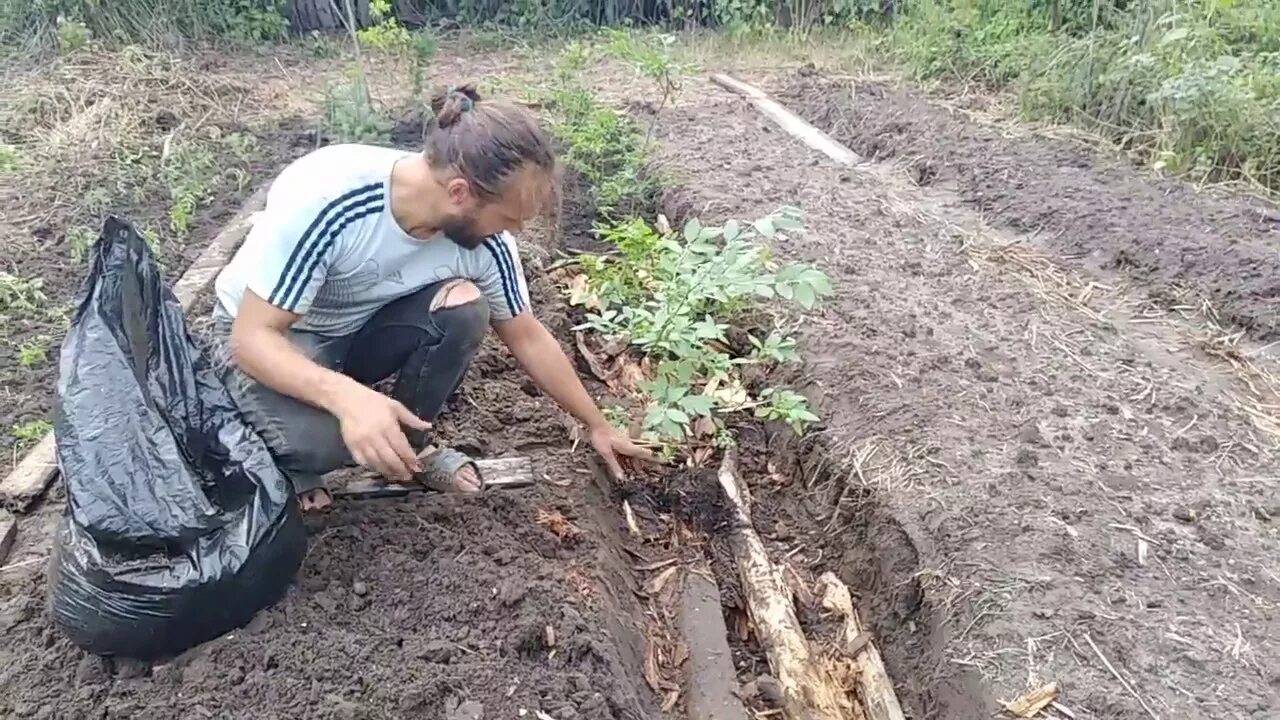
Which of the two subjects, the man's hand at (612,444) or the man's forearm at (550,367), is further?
the man's hand at (612,444)

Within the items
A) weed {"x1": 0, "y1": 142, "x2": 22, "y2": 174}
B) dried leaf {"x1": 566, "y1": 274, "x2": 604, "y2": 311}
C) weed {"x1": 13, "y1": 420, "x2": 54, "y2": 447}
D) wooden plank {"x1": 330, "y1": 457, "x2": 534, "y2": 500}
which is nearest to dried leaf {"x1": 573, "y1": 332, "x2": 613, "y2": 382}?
dried leaf {"x1": 566, "y1": 274, "x2": 604, "y2": 311}

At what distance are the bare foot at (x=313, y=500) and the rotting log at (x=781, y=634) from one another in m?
1.18

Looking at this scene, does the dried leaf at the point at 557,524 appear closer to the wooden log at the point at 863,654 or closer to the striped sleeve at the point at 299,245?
the wooden log at the point at 863,654

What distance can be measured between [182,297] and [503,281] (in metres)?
2.03

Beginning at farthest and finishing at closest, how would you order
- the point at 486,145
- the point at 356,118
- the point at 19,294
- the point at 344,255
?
the point at 356,118
the point at 19,294
the point at 344,255
the point at 486,145

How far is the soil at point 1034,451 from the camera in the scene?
247 centimetres

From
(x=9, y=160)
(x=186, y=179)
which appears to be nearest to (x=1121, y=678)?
(x=186, y=179)

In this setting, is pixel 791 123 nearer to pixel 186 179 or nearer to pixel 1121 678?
pixel 186 179

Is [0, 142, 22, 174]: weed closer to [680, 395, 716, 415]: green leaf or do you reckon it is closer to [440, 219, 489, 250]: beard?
[440, 219, 489, 250]: beard

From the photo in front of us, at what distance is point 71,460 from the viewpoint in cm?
221

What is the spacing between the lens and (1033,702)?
2318 mm

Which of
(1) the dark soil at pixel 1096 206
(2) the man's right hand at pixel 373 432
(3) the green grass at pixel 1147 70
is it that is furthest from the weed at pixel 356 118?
(3) the green grass at pixel 1147 70

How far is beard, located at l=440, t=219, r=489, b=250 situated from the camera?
2.49 m

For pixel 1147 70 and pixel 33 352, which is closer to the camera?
pixel 33 352
